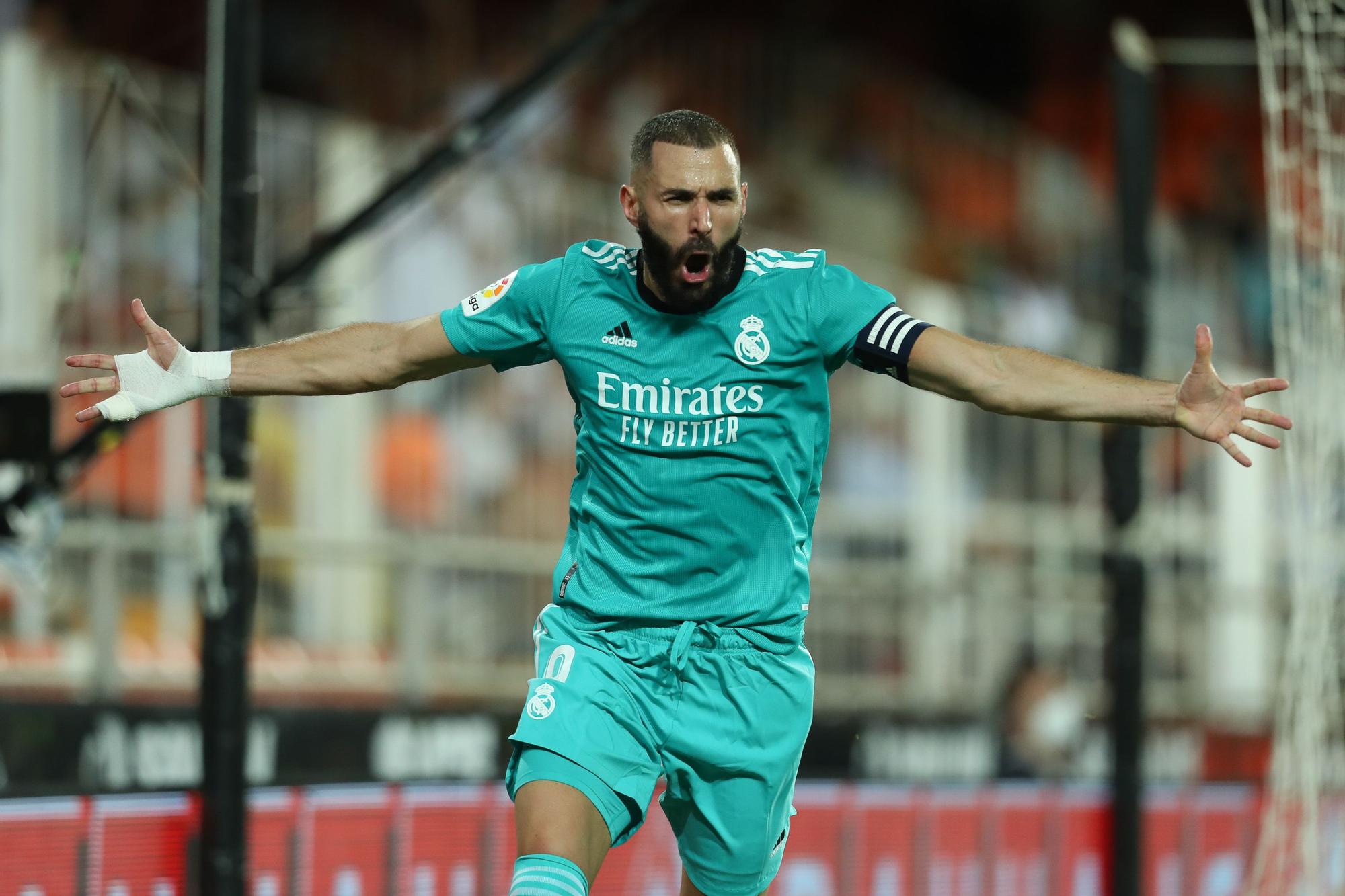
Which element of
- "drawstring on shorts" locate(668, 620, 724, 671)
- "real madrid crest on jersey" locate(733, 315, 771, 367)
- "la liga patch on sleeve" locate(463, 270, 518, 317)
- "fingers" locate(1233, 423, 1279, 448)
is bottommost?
"drawstring on shorts" locate(668, 620, 724, 671)

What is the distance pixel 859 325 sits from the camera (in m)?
4.38

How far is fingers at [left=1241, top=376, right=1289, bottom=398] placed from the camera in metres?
4.05

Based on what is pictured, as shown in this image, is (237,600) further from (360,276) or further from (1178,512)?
(1178,512)

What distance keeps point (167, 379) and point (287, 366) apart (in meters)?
0.28

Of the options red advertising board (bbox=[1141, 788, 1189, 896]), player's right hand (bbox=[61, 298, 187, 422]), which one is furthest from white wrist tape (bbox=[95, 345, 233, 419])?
red advertising board (bbox=[1141, 788, 1189, 896])

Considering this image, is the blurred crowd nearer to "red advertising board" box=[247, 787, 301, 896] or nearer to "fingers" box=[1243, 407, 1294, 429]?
"red advertising board" box=[247, 787, 301, 896]

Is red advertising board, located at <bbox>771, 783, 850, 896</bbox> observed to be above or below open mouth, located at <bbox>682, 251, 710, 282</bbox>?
below

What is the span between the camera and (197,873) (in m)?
5.95

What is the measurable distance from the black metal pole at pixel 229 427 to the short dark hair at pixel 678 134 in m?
2.12

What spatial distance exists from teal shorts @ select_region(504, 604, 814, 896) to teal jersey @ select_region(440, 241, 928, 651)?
7cm

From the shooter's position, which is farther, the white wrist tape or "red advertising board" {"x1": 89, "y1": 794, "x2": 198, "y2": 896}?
"red advertising board" {"x1": 89, "y1": 794, "x2": 198, "y2": 896}

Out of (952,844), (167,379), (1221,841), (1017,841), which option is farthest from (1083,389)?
(1221,841)

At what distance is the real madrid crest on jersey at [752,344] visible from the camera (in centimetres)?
→ 436

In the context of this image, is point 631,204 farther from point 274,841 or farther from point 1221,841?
point 1221,841
